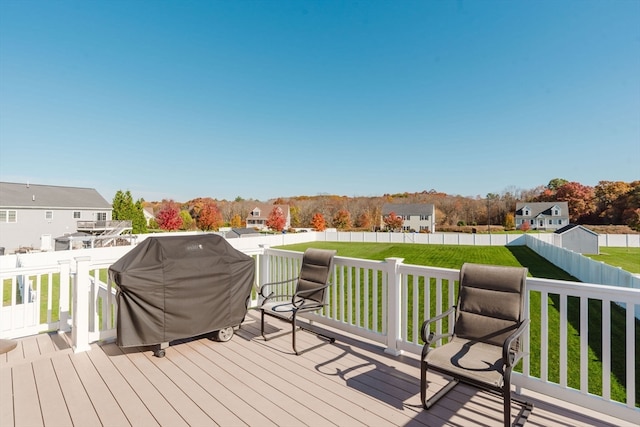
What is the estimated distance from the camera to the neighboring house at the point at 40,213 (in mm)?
25344

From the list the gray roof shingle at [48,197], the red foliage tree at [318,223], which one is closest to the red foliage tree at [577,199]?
the red foliage tree at [318,223]

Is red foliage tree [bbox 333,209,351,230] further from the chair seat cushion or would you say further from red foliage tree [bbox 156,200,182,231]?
the chair seat cushion

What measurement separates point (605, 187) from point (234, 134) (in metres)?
52.0

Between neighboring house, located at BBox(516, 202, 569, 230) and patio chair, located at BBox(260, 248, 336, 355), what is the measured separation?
56683 millimetres

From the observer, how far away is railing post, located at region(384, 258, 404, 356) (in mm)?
3289

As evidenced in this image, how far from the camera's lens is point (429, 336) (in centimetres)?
234

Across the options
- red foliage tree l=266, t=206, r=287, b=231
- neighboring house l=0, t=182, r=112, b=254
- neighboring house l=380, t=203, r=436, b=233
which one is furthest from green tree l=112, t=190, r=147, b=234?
neighboring house l=380, t=203, r=436, b=233


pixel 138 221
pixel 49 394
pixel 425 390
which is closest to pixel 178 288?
pixel 49 394

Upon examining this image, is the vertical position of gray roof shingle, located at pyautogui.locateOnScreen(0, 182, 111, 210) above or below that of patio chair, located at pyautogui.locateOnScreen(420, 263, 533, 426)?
above

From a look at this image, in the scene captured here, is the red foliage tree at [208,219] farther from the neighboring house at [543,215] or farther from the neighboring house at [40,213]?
the neighboring house at [543,215]

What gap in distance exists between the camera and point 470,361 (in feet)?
7.13

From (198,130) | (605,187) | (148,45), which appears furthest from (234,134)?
(605,187)

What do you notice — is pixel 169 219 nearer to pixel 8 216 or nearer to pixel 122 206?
pixel 122 206

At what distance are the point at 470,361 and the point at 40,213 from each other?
3610cm
